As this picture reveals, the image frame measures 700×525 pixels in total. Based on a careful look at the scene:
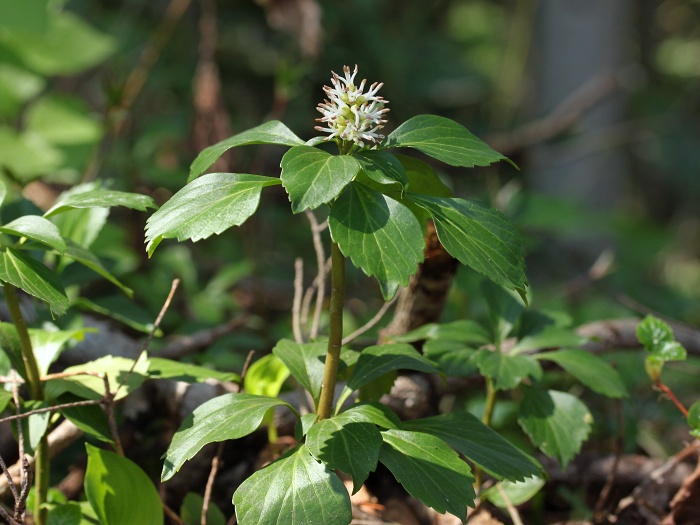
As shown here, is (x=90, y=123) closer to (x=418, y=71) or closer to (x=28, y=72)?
(x=28, y=72)

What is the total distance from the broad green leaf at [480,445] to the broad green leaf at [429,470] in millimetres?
54

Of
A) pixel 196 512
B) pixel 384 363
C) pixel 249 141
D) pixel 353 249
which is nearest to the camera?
pixel 353 249

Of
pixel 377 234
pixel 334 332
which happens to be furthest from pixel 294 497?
pixel 377 234

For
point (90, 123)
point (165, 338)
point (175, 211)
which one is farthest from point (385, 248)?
point (90, 123)

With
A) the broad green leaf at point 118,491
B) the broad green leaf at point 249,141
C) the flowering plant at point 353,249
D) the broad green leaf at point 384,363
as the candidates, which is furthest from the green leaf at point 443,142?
the broad green leaf at point 118,491

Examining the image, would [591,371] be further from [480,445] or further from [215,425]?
[215,425]

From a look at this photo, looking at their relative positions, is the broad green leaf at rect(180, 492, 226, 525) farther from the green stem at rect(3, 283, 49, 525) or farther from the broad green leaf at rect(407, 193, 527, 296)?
the broad green leaf at rect(407, 193, 527, 296)

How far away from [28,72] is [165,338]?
1440 mm

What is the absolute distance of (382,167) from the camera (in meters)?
0.71

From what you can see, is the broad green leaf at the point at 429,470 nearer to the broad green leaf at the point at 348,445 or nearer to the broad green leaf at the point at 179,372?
the broad green leaf at the point at 348,445

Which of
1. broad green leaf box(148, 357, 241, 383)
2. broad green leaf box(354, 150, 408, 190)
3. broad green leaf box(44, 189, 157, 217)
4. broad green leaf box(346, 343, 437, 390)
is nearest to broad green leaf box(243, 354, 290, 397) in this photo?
broad green leaf box(148, 357, 241, 383)

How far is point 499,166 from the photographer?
3.24m

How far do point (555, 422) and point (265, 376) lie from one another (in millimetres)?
442

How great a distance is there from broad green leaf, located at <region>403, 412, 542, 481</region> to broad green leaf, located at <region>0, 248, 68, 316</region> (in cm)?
43
